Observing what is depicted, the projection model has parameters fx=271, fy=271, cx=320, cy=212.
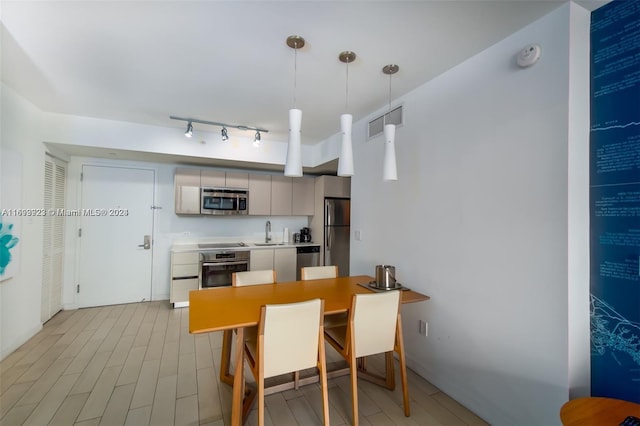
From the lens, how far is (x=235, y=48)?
6.48ft

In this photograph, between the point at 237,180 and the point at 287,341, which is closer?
the point at 287,341

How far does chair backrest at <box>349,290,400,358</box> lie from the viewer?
6.15ft

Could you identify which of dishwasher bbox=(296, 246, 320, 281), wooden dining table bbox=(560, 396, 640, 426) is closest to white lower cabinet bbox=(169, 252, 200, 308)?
dishwasher bbox=(296, 246, 320, 281)

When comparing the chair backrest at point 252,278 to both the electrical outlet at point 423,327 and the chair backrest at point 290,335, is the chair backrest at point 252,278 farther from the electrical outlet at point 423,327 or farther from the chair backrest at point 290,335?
the electrical outlet at point 423,327

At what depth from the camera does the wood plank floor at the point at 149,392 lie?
6.29ft

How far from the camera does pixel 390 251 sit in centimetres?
284

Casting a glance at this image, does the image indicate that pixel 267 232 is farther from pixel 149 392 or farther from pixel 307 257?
pixel 149 392

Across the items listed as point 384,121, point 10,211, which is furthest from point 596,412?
point 10,211

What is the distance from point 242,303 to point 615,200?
229cm

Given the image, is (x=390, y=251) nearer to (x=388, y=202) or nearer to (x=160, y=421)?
(x=388, y=202)

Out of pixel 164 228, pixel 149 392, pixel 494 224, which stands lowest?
pixel 149 392

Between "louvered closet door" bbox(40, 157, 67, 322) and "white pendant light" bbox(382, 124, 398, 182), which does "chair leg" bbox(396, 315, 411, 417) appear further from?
"louvered closet door" bbox(40, 157, 67, 322)

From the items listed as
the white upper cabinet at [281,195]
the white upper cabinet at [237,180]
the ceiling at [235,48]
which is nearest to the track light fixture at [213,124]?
the ceiling at [235,48]

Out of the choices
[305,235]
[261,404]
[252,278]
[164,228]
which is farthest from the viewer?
[305,235]
